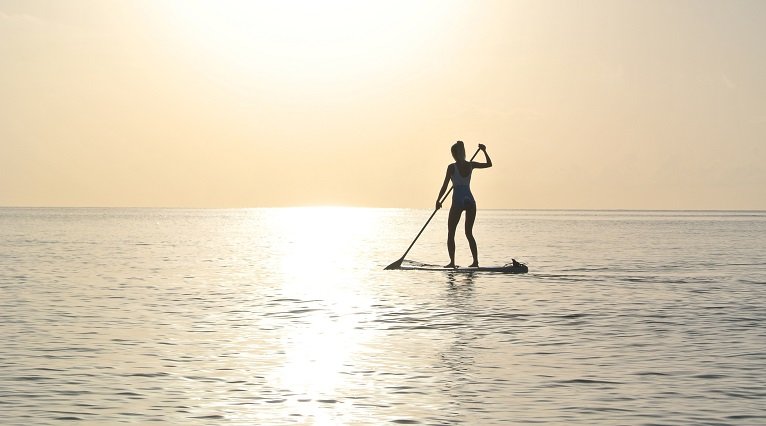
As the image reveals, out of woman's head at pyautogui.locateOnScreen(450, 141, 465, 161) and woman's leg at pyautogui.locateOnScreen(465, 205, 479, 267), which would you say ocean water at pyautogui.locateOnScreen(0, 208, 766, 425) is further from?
woman's head at pyautogui.locateOnScreen(450, 141, 465, 161)

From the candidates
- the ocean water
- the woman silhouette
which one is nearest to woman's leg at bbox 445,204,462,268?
the woman silhouette

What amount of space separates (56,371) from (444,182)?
47.0 ft

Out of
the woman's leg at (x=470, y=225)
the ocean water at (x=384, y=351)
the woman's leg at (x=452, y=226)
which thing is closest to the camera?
the ocean water at (x=384, y=351)

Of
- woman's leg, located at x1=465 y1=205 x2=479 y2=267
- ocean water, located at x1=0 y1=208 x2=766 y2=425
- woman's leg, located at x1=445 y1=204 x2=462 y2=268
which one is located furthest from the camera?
woman's leg, located at x1=445 y1=204 x2=462 y2=268

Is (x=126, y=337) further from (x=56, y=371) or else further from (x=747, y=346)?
(x=747, y=346)

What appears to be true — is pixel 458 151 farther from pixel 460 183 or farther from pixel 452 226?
pixel 452 226

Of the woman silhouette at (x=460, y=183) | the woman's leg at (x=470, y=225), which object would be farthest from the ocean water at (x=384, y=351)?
the woman silhouette at (x=460, y=183)

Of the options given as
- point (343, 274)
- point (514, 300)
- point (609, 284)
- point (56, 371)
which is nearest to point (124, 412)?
point (56, 371)

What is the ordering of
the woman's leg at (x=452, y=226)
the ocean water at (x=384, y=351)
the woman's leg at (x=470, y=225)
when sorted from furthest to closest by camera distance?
the woman's leg at (x=452, y=226) → the woman's leg at (x=470, y=225) → the ocean water at (x=384, y=351)

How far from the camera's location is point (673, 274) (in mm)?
26938

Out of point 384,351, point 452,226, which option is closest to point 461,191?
point 452,226

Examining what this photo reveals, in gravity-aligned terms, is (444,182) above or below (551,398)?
above

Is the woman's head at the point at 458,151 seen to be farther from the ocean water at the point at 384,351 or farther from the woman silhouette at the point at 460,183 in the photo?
the ocean water at the point at 384,351

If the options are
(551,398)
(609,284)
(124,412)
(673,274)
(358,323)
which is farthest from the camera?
(673,274)
